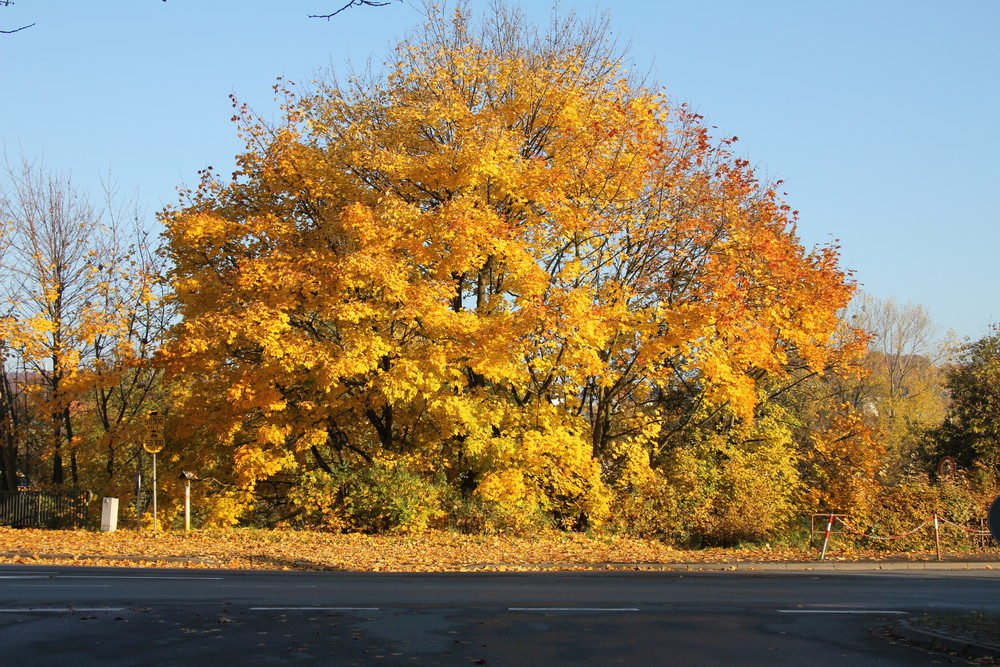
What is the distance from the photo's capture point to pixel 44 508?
95.0 ft

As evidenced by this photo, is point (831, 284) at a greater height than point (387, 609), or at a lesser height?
greater

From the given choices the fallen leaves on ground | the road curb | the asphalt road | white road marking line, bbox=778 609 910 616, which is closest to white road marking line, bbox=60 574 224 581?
the asphalt road

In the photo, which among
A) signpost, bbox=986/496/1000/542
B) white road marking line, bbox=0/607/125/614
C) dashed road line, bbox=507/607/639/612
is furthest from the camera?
dashed road line, bbox=507/607/639/612

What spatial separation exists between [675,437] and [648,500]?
11.8 feet

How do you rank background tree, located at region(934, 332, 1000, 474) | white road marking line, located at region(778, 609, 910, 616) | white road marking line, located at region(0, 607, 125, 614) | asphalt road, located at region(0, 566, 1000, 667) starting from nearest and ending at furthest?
asphalt road, located at region(0, 566, 1000, 667), white road marking line, located at region(0, 607, 125, 614), white road marking line, located at region(778, 609, 910, 616), background tree, located at region(934, 332, 1000, 474)

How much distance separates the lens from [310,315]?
74.3 feet

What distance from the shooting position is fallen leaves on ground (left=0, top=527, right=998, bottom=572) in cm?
1691

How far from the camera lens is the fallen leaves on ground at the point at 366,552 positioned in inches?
666

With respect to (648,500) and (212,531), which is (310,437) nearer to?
(212,531)

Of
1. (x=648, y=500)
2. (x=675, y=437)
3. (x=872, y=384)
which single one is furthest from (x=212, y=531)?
(x=872, y=384)

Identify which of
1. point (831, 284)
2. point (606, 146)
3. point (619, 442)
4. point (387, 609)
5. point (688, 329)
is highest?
point (606, 146)

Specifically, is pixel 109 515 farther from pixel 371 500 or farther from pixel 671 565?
pixel 671 565

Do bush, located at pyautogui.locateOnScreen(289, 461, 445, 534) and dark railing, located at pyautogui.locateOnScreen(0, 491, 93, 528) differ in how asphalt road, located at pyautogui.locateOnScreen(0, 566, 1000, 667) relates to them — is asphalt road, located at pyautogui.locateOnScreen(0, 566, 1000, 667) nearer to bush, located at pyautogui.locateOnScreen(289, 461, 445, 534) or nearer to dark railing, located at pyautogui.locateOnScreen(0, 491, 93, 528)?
bush, located at pyautogui.locateOnScreen(289, 461, 445, 534)

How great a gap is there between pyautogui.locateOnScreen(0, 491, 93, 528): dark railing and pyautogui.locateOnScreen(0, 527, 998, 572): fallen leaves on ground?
612 cm
